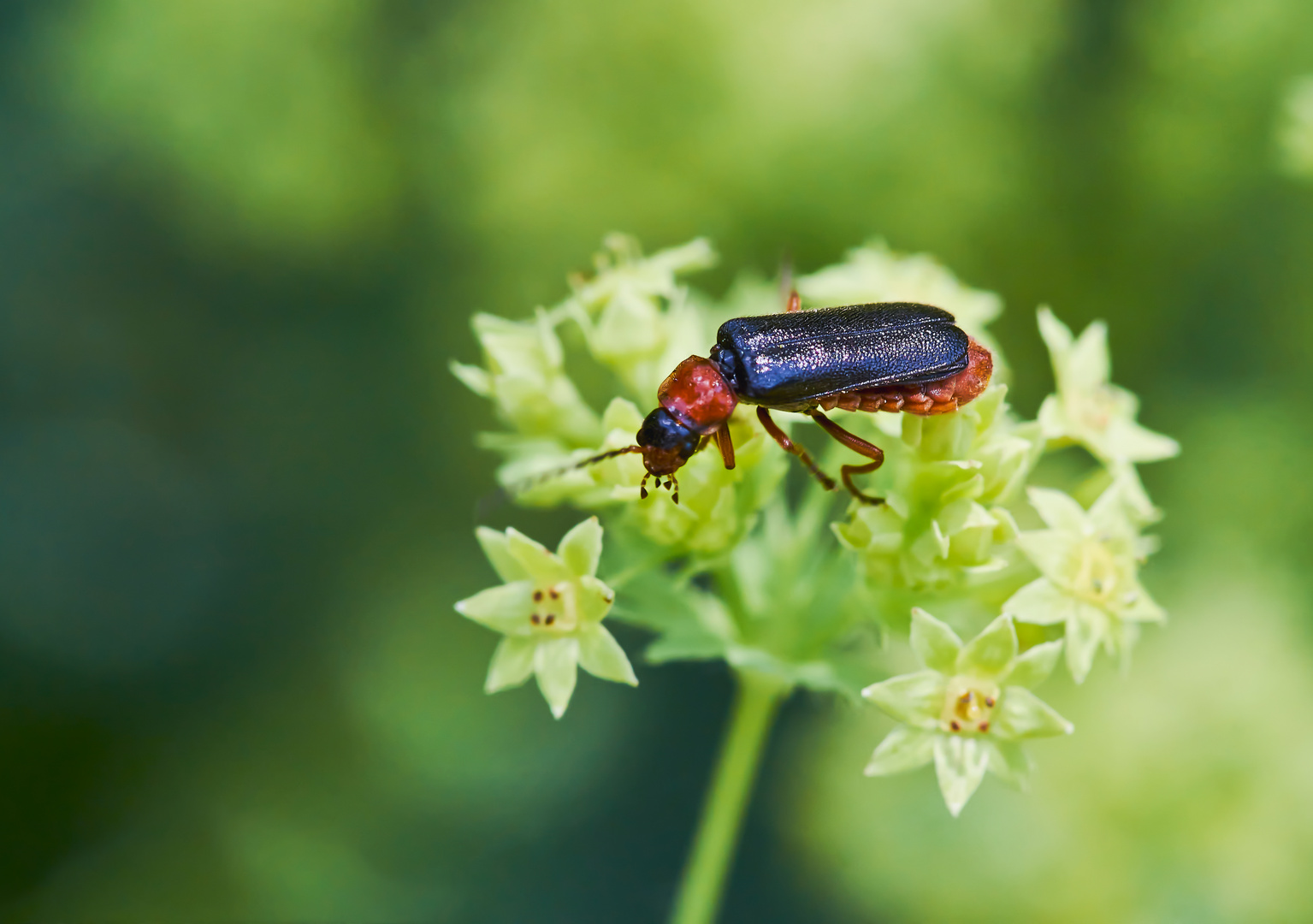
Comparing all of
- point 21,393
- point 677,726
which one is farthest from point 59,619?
point 677,726

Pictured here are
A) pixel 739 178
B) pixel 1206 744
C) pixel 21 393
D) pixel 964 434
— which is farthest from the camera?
pixel 21 393

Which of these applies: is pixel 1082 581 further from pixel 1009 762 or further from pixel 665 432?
pixel 665 432

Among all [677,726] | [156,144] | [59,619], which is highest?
[156,144]

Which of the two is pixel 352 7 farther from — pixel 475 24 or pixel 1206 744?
pixel 1206 744

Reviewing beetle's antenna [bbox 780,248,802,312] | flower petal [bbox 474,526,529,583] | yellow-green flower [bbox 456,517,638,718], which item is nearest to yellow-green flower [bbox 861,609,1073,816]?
yellow-green flower [bbox 456,517,638,718]

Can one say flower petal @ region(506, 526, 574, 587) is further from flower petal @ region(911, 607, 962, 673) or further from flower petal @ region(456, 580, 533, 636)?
flower petal @ region(911, 607, 962, 673)

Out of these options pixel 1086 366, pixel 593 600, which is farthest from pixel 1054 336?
pixel 593 600
